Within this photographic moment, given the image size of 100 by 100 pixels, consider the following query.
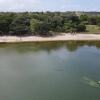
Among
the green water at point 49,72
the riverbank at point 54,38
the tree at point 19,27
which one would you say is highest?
the tree at point 19,27

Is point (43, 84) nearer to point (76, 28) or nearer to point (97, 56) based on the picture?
point (97, 56)

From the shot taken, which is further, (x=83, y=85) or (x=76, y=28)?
(x=76, y=28)

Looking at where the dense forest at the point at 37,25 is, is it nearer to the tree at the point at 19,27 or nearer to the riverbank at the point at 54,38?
the tree at the point at 19,27

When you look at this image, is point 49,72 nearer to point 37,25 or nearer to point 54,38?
point 54,38

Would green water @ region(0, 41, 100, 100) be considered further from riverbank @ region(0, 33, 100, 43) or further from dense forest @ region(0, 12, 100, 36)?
dense forest @ region(0, 12, 100, 36)

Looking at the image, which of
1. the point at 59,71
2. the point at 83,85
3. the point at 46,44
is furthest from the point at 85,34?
the point at 83,85

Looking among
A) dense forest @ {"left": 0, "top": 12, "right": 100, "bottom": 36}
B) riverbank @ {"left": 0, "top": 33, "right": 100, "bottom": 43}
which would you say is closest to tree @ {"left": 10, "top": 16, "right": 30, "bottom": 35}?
dense forest @ {"left": 0, "top": 12, "right": 100, "bottom": 36}

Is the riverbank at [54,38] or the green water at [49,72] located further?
the riverbank at [54,38]

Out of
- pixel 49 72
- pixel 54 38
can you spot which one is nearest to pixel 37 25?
pixel 54 38

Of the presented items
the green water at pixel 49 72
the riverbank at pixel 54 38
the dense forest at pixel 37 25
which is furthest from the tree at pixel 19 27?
the green water at pixel 49 72
